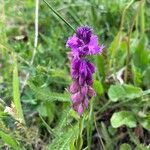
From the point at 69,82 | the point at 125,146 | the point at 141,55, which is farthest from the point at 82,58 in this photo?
the point at 141,55

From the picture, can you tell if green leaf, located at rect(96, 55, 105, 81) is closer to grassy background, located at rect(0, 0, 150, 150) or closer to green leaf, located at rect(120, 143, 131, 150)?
grassy background, located at rect(0, 0, 150, 150)

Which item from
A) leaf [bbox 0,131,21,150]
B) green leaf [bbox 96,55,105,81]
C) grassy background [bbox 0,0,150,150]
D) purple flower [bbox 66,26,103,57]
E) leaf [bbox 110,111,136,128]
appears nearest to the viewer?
purple flower [bbox 66,26,103,57]

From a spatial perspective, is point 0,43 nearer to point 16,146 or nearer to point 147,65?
point 16,146

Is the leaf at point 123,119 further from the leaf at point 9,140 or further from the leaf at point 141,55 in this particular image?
the leaf at point 9,140

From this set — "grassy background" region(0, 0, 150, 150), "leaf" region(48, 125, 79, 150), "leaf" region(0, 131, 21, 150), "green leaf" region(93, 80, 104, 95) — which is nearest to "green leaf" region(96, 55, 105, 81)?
"grassy background" region(0, 0, 150, 150)

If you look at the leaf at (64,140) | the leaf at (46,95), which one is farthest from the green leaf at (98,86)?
the leaf at (64,140)

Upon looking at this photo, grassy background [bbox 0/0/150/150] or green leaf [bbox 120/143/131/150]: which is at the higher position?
grassy background [bbox 0/0/150/150]

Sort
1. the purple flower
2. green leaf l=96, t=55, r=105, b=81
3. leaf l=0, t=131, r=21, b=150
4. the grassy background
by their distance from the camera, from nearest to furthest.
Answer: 1. the purple flower
2. leaf l=0, t=131, r=21, b=150
3. the grassy background
4. green leaf l=96, t=55, r=105, b=81
